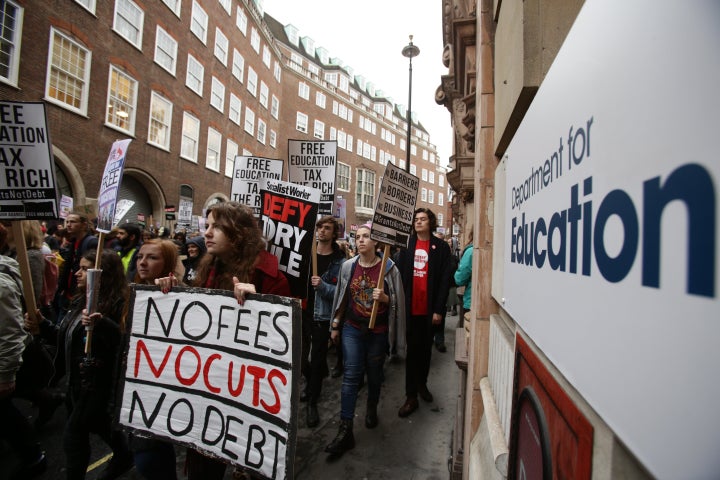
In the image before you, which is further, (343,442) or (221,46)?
(221,46)

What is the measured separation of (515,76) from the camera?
1.60 meters

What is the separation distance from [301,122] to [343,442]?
106ft

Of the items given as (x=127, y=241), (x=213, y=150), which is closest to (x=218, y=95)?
(x=213, y=150)

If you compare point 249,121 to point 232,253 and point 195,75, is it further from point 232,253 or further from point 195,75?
point 232,253

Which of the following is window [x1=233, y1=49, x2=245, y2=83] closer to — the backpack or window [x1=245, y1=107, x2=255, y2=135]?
window [x1=245, y1=107, x2=255, y2=135]

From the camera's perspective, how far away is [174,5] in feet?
52.1

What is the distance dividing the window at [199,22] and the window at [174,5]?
1.03 metres

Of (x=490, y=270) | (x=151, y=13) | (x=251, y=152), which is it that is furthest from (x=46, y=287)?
(x=251, y=152)

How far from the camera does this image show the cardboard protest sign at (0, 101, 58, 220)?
3.16 meters

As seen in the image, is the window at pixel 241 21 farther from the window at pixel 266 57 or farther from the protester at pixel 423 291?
the protester at pixel 423 291

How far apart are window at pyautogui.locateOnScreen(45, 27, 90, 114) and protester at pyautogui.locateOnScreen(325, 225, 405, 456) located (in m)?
12.2

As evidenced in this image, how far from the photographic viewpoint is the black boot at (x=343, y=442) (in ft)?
9.82

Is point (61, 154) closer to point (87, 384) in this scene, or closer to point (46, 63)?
point (46, 63)

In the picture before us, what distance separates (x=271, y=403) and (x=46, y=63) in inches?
535
